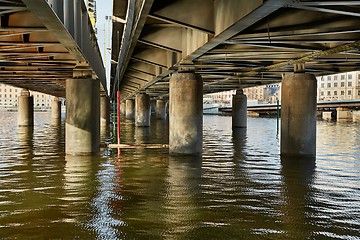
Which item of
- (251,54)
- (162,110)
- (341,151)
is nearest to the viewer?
(251,54)

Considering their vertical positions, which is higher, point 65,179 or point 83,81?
point 83,81

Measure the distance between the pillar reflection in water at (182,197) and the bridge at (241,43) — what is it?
12.5ft

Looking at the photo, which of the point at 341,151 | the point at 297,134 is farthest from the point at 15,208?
the point at 341,151

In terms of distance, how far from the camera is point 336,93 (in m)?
137

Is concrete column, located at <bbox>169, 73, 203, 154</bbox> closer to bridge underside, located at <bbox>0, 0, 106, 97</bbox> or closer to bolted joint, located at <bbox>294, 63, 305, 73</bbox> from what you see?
bridge underside, located at <bbox>0, 0, 106, 97</bbox>

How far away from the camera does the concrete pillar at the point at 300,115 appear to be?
21422 millimetres

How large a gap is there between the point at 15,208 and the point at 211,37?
746 cm

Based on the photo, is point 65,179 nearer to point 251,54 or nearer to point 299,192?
point 299,192

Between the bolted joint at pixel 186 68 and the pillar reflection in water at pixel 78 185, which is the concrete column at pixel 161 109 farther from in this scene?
the pillar reflection in water at pixel 78 185

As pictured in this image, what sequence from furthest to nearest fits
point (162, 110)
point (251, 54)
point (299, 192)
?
point (162, 110) → point (251, 54) → point (299, 192)

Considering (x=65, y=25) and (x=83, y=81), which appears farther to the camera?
(x=83, y=81)

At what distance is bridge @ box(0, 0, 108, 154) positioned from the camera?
1085 cm

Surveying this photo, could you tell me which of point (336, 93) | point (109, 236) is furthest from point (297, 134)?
point (336, 93)

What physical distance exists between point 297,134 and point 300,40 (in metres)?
6.54
